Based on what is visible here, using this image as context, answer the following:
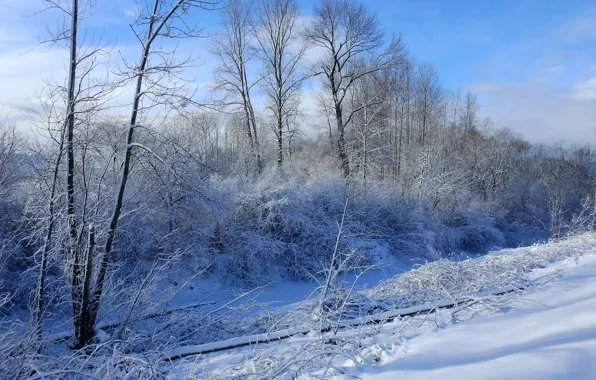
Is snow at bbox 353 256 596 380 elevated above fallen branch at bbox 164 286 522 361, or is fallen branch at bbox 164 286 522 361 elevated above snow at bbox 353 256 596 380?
snow at bbox 353 256 596 380

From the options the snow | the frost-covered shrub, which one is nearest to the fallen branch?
the frost-covered shrub

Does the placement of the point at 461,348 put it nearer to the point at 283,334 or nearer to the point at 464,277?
the point at 283,334

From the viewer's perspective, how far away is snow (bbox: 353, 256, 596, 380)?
11.9 feet

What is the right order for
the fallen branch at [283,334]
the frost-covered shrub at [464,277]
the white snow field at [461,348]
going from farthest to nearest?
the frost-covered shrub at [464,277] < the fallen branch at [283,334] < the white snow field at [461,348]

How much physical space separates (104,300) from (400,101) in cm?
2994

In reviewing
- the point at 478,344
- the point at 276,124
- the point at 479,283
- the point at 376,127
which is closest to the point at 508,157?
the point at 376,127

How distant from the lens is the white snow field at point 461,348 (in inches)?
148

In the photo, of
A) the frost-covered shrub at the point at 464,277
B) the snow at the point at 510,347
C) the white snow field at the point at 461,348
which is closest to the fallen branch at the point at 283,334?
the white snow field at the point at 461,348

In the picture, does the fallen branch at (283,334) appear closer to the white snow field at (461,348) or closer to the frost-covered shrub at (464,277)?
the white snow field at (461,348)

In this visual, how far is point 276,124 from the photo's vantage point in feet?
78.1

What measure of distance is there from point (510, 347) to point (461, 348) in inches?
19.4

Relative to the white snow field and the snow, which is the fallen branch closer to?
the white snow field

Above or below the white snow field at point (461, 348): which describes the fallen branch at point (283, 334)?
below

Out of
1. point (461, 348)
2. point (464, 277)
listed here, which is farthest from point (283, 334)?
point (464, 277)
